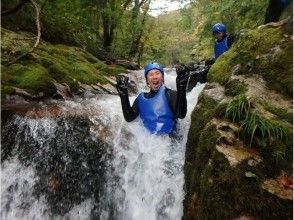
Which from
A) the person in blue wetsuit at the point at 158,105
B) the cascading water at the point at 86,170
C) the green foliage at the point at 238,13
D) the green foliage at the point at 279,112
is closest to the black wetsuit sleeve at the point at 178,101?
the person in blue wetsuit at the point at 158,105

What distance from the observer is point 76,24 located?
1427 centimetres

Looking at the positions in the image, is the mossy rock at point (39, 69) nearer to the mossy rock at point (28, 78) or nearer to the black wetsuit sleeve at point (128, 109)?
the mossy rock at point (28, 78)

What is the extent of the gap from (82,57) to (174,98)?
22.5ft

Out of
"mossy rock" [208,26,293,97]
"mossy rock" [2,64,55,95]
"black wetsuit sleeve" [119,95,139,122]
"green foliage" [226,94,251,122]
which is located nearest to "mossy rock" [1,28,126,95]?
"mossy rock" [2,64,55,95]

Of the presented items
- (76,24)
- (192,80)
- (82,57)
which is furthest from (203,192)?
(76,24)

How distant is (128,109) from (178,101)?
0.99 m

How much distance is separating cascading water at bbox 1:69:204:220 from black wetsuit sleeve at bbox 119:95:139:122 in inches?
8.3

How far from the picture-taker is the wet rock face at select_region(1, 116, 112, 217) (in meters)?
5.37

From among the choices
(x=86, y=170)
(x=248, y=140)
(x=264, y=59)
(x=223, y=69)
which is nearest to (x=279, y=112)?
(x=248, y=140)

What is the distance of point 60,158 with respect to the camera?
566cm

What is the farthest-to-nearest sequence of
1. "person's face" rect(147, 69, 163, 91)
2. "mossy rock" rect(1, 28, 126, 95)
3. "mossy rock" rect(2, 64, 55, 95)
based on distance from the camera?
"mossy rock" rect(1, 28, 126, 95) → "mossy rock" rect(2, 64, 55, 95) → "person's face" rect(147, 69, 163, 91)

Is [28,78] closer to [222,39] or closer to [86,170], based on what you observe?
[86,170]

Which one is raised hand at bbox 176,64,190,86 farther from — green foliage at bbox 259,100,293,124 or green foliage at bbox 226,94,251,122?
green foliage at bbox 259,100,293,124

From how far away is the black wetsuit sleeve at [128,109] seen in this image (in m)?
5.88
